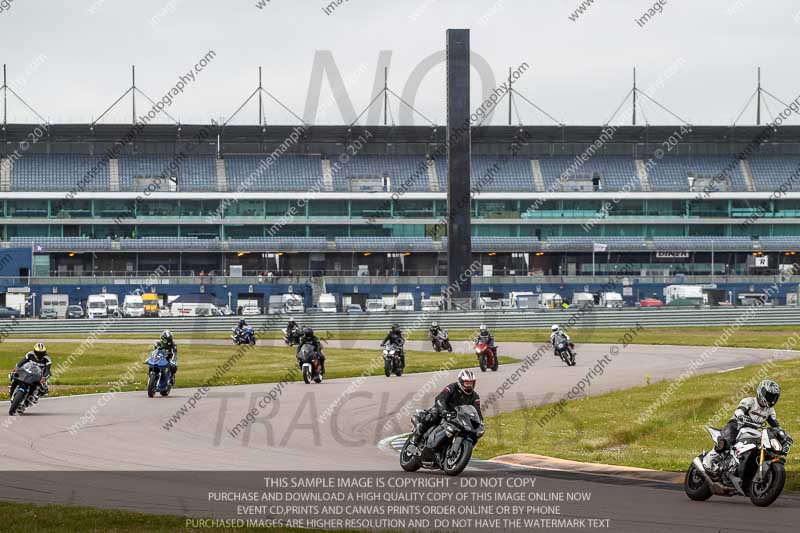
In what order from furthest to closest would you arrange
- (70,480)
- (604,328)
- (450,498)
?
(604,328), (70,480), (450,498)

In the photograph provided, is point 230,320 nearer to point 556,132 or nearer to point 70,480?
point 556,132

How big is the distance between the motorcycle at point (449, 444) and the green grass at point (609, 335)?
133 ft

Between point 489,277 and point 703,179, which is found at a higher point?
point 703,179

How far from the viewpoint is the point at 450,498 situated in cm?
1475

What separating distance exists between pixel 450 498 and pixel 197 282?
3243 inches

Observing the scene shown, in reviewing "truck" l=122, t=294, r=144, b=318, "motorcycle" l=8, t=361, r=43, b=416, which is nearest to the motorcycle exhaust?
"motorcycle" l=8, t=361, r=43, b=416

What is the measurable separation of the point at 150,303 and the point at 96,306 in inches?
183

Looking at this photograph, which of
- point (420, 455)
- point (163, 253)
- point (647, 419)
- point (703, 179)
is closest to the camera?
point (420, 455)

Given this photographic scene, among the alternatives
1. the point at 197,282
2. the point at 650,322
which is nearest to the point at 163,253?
the point at 197,282

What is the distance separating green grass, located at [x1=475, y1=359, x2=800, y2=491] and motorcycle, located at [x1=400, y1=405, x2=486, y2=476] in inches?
120

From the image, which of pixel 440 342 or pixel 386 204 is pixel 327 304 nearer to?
pixel 386 204

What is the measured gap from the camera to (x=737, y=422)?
47.1 ft

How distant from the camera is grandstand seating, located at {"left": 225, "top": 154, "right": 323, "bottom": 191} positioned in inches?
4193

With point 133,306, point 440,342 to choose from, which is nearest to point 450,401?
point 440,342
